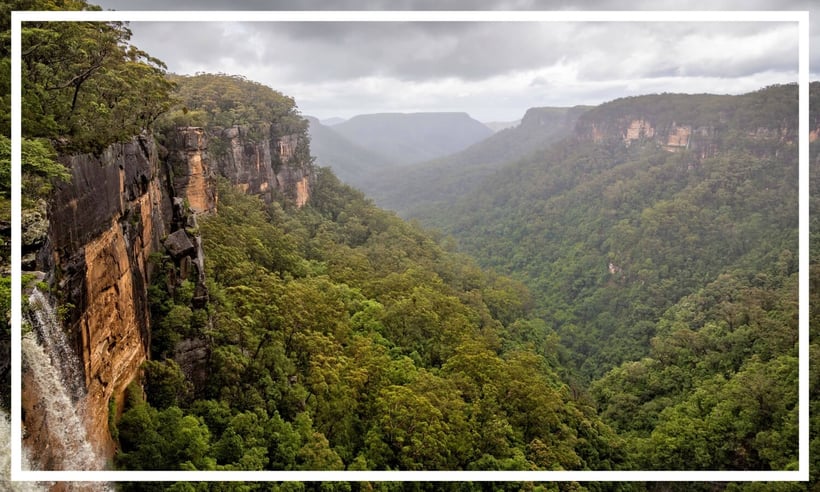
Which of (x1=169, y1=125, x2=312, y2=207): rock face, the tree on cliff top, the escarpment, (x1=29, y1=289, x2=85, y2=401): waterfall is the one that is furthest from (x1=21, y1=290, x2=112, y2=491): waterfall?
the tree on cliff top

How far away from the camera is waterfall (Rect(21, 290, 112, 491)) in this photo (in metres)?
5.39

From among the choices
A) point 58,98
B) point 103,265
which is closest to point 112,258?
point 103,265

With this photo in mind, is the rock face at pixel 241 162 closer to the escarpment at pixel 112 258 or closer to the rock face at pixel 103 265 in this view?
the escarpment at pixel 112 258

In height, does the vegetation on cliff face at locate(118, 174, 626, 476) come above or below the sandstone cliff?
below

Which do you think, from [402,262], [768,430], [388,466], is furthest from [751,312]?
[388,466]

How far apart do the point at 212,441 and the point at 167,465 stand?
1.17 metres

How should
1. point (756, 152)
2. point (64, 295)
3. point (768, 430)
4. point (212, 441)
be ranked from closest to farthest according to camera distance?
point (64, 295)
point (212, 441)
point (768, 430)
point (756, 152)

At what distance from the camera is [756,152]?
47.8 metres

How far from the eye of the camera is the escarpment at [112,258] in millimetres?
6305

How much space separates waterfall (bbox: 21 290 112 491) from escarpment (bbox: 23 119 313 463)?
13cm

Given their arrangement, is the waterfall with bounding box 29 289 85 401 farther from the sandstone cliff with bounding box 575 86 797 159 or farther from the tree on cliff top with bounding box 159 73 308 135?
the sandstone cliff with bounding box 575 86 797 159

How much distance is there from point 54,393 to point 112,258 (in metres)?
2.46

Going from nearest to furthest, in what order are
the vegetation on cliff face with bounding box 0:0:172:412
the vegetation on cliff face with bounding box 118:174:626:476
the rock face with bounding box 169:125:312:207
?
the vegetation on cliff face with bounding box 0:0:172:412 < the vegetation on cliff face with bounding box 118:174:626:476 < the rock face with bounding box 169:125:312:207

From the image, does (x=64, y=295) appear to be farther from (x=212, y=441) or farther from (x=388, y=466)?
(x=388, y=466)
